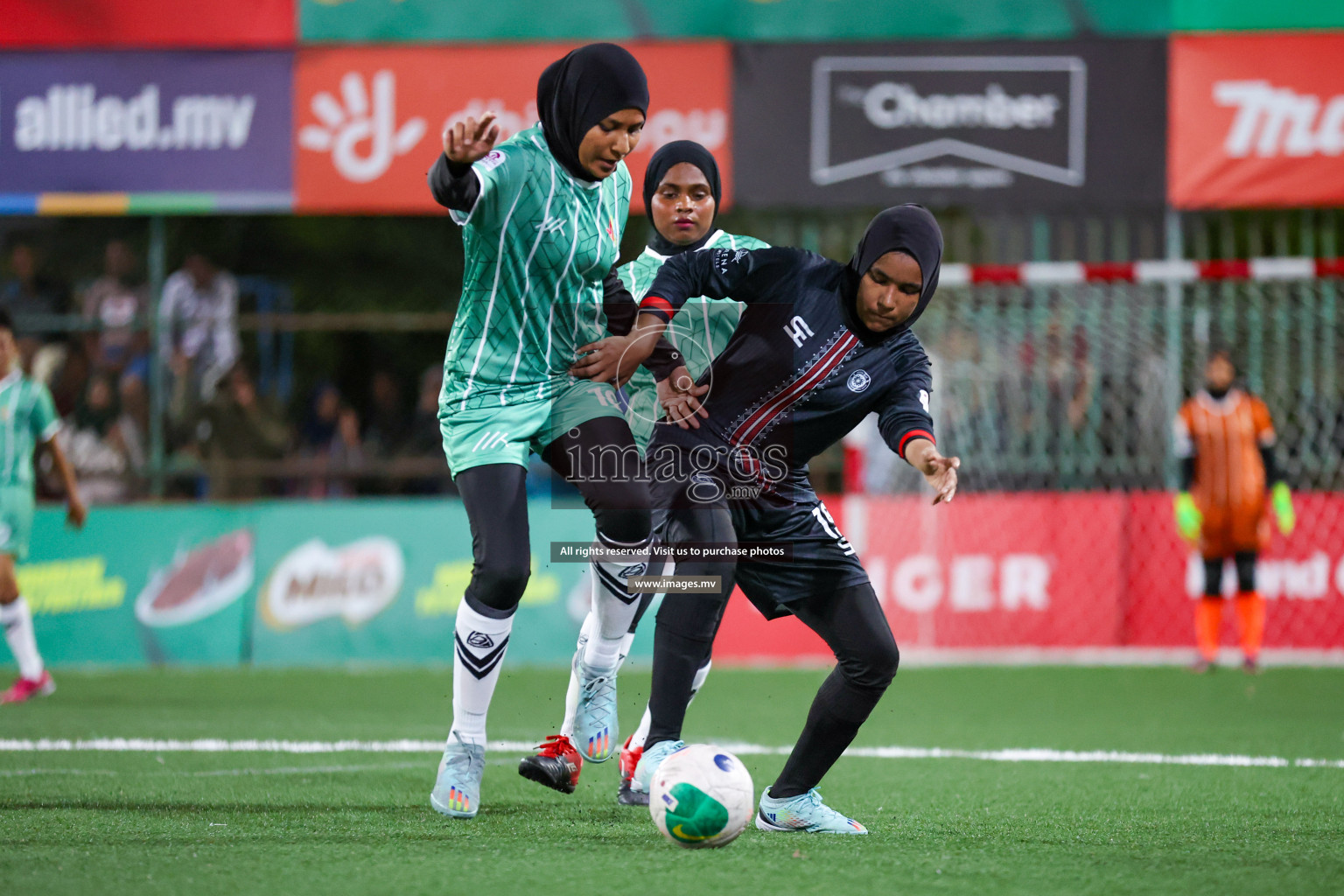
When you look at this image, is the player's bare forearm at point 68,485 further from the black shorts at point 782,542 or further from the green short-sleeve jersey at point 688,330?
the black shorts at point 782,542

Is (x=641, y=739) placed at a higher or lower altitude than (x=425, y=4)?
lower

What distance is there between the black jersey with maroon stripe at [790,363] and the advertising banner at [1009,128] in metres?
7.36

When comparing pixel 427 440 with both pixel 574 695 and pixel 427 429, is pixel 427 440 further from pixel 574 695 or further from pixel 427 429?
pixel 574 695

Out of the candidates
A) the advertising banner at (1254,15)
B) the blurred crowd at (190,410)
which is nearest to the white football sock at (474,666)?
the blurred crowd at (190,410)

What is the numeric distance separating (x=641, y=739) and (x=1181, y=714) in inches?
164

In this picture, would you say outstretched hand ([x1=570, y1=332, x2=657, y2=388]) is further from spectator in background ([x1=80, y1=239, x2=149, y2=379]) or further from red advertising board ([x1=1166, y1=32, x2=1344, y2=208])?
red advertising board ([x1=1166, y1=32, x2=1344, y2=208])

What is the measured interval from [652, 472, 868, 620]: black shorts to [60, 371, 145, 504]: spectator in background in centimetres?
827

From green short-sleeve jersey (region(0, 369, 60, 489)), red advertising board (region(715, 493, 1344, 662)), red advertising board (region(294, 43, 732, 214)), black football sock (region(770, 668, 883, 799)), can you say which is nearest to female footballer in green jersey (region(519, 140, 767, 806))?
black football sock (region(770, 668, 883, 799))

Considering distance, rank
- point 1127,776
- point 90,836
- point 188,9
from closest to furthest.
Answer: point 90,836, point 1127,776, point 188,9

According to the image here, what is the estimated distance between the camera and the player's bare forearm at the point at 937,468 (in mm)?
4090

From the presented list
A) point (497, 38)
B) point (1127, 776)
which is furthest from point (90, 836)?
point (497, 38)

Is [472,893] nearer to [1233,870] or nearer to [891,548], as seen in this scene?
[1233,870]

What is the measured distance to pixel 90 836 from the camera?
14.0 ft

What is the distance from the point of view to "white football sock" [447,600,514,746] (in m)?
4.81
